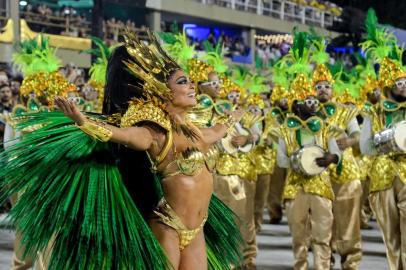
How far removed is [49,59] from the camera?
30.1 ft

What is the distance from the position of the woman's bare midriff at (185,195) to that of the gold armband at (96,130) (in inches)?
20.3

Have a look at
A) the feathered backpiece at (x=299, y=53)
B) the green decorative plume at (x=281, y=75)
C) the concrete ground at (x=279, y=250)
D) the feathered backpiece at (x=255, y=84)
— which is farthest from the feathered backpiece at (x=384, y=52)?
the feathered backpiece at (x=255, y=84)

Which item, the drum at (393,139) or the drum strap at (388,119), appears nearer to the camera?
the drum at (393,139)

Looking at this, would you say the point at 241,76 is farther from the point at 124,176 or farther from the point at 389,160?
the point at 124,176

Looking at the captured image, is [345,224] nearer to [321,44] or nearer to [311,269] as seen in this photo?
[311,269]

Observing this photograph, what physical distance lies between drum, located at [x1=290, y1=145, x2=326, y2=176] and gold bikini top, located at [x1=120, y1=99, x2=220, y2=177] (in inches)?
136

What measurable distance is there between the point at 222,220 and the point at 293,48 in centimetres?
402

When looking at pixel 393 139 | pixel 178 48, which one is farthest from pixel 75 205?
pixel 178 48

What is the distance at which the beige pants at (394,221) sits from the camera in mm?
8133

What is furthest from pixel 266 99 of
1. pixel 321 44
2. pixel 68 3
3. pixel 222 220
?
pixel 68 3

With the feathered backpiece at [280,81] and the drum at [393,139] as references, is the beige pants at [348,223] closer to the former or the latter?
the drum at [393,139]

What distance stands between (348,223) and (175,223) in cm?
422

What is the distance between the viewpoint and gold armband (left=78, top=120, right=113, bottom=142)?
467 cm

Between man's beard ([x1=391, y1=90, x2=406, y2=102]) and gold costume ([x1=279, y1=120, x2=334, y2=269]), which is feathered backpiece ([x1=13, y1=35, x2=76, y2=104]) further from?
man's beard ([x1=391, y1=90, x2=406, y2=102])
